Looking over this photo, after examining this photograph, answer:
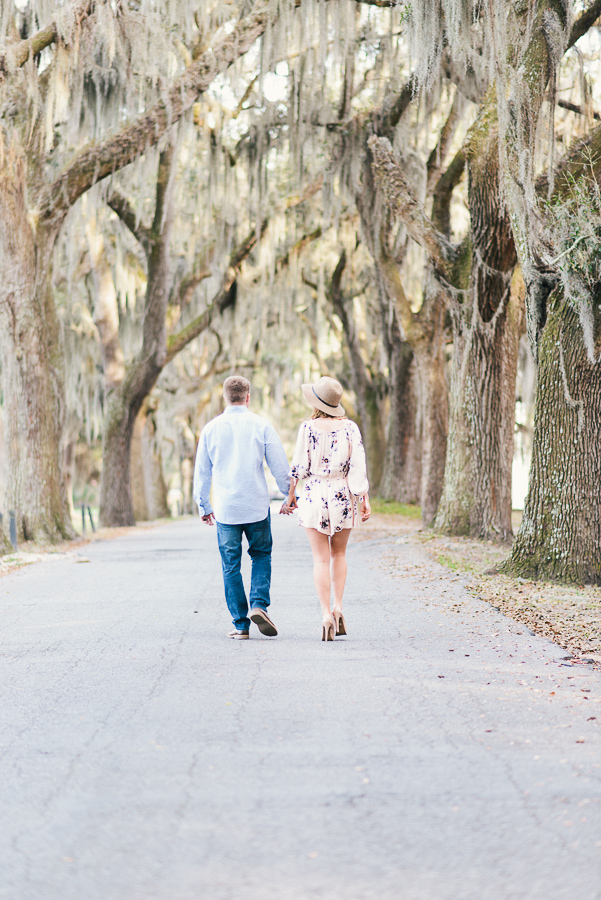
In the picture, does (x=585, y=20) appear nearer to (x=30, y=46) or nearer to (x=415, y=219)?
(x=415, y=219)

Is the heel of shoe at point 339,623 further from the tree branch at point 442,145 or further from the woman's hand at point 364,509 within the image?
the tree branch at point 442,145

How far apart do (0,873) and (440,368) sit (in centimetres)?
1662

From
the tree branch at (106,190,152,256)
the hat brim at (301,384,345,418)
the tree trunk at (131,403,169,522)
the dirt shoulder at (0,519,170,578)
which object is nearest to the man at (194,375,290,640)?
the hat brim at (301,384,345,418)

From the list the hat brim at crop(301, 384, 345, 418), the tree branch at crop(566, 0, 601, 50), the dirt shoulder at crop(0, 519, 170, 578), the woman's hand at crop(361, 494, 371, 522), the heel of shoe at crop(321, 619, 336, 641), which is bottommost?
the dirt shoulder at crop(0, 519, 170, 578)

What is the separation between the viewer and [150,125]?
15750mm

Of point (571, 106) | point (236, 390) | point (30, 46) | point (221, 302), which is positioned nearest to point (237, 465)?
point (236, 390)

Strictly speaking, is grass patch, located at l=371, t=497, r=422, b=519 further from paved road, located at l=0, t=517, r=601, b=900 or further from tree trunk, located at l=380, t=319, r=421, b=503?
paved road, located at l=0, t=517, r=601, b=900

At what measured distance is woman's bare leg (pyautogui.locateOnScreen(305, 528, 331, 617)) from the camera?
22.3 ft

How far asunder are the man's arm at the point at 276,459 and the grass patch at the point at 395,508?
14656 millimetres

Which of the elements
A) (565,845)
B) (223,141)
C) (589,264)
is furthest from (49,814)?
(223,141)

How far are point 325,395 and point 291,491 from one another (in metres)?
0.71

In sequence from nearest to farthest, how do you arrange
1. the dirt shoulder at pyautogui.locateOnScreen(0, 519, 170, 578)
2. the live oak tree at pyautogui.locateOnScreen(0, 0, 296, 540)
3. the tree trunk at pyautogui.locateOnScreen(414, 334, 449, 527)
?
1. the dirt shoulder at pyautogui.locateOnScreen(0, 519, 170, 578)
2. the live oak tree at pyautogui.locateOnScreen(0, 0, 296, 540)
3. the tree trunk at pyautogui.locateOnScreen(414, 334, 449, 527)

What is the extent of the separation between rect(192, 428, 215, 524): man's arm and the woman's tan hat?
0.80m

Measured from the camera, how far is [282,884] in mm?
2814
